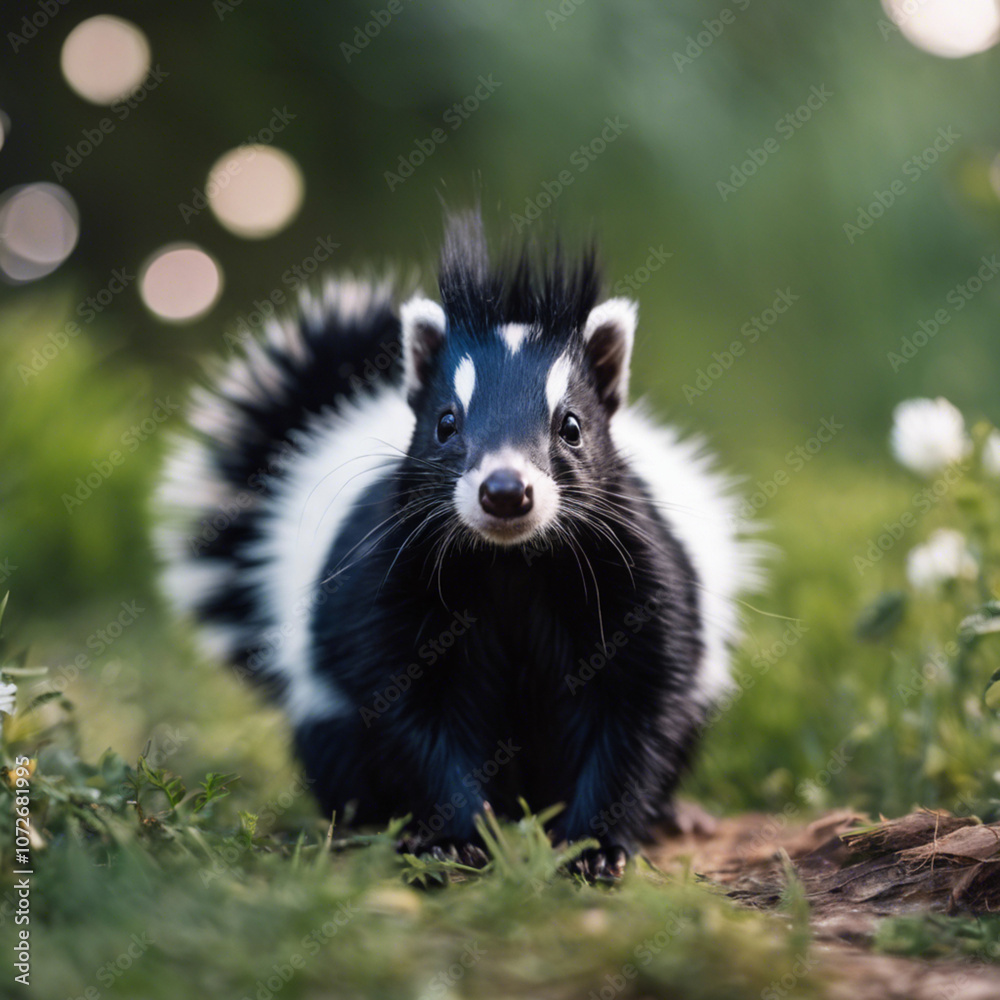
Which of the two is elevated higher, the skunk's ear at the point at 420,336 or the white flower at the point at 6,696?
the skunk's ear at the point at 420,336

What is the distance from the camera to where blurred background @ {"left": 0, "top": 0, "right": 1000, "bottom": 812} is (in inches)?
251

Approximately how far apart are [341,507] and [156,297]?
482cm

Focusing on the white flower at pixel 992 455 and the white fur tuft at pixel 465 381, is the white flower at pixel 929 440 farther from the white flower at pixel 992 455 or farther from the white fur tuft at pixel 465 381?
the white fur tuft at pixel 465 381

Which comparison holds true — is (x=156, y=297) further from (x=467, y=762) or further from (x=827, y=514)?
(x=467, y=762)

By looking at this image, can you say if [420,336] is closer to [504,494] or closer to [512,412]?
[512,412]

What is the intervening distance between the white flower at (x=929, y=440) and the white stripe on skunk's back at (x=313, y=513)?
1822mm

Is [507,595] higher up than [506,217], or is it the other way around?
[506,217]

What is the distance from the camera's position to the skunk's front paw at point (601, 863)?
3.05 metres

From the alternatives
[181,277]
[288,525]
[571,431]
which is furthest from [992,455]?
[181,277]

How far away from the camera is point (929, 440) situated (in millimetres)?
A: 3920

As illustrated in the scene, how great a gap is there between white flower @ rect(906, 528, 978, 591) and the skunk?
70 centimetres

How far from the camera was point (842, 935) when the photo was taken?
2.46 metres

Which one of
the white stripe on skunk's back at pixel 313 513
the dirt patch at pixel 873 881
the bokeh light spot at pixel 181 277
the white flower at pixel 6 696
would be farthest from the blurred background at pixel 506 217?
the white flower at pixel 6 696

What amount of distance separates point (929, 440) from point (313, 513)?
2.34 metres
